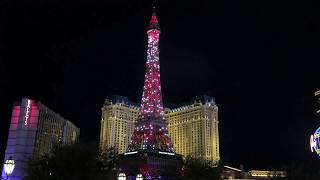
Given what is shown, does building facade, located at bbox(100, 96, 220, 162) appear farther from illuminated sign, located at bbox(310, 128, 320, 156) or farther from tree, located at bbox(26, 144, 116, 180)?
tree, located at bbox(26, 144, 116, 180)

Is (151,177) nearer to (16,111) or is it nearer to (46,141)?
(46,141)

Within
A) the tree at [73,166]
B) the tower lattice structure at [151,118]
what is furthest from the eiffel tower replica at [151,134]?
the tree at [73,166]

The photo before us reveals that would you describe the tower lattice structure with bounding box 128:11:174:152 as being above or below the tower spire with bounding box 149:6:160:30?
below

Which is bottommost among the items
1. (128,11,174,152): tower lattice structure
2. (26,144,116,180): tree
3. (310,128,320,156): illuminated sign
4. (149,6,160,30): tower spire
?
(26,144,116,180): tree

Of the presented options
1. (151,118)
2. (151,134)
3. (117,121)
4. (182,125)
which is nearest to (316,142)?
(151,118)

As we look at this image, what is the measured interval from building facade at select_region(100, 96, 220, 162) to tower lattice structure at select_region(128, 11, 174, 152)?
31534 mm

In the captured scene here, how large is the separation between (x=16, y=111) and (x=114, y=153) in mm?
17900

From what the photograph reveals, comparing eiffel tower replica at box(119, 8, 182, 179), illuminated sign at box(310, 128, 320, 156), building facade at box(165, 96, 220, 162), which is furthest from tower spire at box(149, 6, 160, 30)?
illuminated sign at box(310, 128, 320, 156)

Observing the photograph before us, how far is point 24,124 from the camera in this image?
53406 millimetres

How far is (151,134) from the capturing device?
372 ft

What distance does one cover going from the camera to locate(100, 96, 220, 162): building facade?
146m

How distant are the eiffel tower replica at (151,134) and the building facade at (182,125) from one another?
32076 mm

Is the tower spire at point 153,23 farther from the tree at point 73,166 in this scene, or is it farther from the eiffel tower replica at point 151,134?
the tree at point 73,166

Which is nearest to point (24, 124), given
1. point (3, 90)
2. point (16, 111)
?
point (16, 111)
